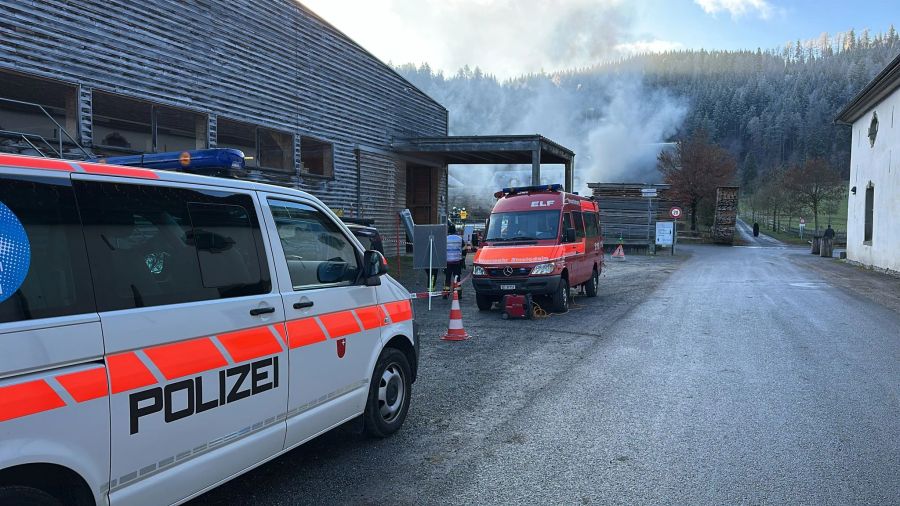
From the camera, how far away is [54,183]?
7.60 ft

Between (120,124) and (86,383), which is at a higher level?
(120,124)

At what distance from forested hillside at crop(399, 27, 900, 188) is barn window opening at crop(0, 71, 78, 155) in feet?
276

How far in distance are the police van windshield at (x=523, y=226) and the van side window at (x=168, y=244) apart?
8241 millimetres

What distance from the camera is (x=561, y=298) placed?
10.8 meters

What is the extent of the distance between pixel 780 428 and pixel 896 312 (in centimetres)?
824

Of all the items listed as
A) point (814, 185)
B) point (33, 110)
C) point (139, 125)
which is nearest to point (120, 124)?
point (139, 125)

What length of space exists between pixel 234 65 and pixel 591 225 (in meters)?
9.82

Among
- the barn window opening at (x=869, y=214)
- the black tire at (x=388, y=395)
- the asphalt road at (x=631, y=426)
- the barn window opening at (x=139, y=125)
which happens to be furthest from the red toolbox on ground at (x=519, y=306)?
the barn window opening at (x=869, y=214)

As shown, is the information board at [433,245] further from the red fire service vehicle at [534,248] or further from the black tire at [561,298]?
the black tire at [561,298]

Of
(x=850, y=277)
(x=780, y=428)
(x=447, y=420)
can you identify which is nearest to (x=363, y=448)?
(x=447, y=420)

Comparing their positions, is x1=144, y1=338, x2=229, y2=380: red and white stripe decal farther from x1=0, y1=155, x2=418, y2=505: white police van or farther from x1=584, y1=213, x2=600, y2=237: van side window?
x1=584, y1=213, x2=600, y2=237: van side window

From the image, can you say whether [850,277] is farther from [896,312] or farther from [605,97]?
[605,97]

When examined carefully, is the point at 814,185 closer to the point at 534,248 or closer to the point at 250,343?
the point at 534,248

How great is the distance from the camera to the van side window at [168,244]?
246 cm
